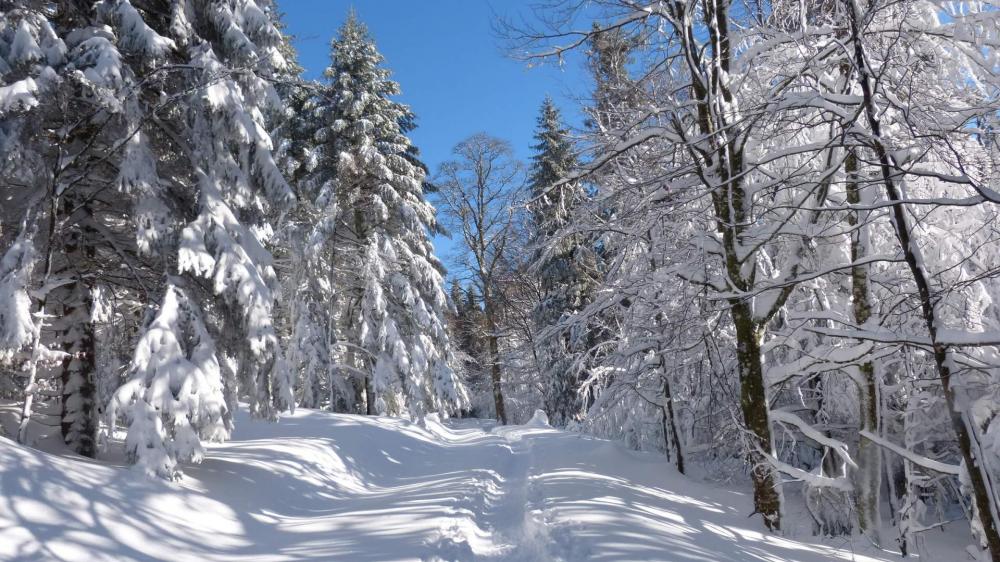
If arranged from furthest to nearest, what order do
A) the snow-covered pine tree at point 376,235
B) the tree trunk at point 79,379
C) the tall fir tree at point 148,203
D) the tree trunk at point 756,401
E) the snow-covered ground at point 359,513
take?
the snow-covered pine tree at point 376,235 < the tree trunk at point 79,379 < the tall fir tree at point 148,203 < the tree trunk at point 756,401 < the snow-covered ground at point 359,513

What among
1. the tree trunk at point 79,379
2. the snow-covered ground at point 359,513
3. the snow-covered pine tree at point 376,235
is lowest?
the snow-covered ground at point 359,513

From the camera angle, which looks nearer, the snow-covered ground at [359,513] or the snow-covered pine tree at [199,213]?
the snow-covered ground at [359,513]

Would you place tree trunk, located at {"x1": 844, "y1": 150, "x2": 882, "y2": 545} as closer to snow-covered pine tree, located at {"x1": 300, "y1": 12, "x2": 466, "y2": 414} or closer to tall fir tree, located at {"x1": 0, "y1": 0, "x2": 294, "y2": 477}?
tall fir tree, located at {"x1": 0, "y1": 0, "x2": 294, "y2": 477}

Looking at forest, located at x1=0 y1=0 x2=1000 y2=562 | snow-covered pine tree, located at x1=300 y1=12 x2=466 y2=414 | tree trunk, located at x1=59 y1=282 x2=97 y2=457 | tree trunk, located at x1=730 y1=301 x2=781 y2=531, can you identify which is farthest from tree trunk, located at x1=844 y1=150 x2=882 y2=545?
snow-covered pine tree, located at x1=300 y1=12 x2=466 y2=414

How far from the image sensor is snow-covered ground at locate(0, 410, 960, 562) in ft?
14.9

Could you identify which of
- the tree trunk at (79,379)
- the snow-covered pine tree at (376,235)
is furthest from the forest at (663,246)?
the snow-covered pine tree at (376,235)

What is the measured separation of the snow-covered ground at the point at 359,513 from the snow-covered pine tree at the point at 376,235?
6.74 m

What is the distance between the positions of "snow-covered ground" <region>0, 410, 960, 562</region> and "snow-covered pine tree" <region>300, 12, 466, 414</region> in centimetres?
674

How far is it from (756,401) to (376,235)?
519 inches

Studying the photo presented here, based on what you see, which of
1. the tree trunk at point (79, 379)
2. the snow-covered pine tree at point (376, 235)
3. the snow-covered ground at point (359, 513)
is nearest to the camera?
the snow-covered ground at point (359, 513)

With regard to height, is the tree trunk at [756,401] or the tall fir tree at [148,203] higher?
the tall fir tree at [148,203]

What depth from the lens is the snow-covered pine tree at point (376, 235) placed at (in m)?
16.4

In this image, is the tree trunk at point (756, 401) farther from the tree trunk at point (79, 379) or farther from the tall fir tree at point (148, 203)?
the tree trunk at point (79, 379)

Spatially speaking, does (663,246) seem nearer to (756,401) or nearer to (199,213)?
(756,401)
